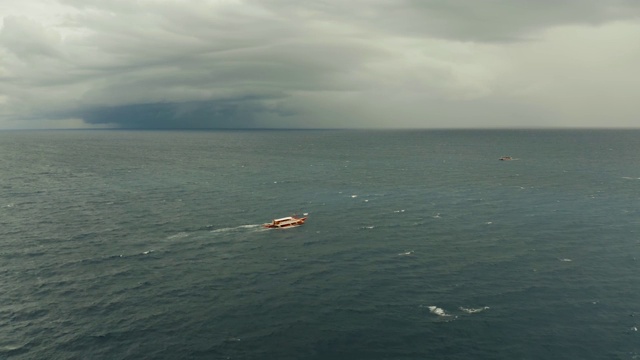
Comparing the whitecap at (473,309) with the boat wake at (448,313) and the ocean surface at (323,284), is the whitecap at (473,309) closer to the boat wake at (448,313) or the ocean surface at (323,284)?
the boat wake at (448,313)

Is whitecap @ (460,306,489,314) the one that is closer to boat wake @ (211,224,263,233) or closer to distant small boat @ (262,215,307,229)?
distant small boat @ (262,215,307,229)

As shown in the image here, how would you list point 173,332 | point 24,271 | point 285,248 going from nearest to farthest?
point 173,332, point 24,271, point 285,248

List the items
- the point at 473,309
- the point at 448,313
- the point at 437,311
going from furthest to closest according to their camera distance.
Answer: the point at 473,309 → the point at 437,311 → the point at 448,313

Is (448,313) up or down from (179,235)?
down

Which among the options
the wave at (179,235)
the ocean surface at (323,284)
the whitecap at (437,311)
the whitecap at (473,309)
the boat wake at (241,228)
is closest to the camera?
the ocean surface at (323,284)

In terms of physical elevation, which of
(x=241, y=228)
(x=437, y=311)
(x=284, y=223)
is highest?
(x=284, y=223)

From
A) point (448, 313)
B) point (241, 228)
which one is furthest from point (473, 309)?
point (241, 228)

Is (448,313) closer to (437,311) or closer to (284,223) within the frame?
(437,311)

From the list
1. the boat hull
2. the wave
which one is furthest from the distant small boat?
the wave

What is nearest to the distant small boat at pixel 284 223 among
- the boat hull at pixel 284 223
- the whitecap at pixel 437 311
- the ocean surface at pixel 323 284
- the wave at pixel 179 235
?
the boat hull at pixel 284 223

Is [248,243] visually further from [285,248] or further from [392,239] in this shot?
[392,239]

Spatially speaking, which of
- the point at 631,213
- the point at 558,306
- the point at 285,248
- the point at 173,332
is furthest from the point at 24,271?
the point at 631,213
